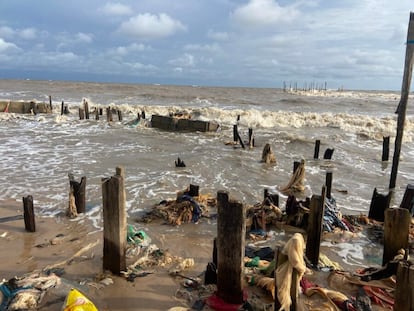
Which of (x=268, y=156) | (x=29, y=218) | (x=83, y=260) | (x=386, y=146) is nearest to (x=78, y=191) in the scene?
(x=29, y=218)

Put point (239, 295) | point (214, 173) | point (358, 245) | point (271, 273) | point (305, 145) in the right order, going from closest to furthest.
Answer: point (239, 295) → point (271, 273) → point (358, 245) → point (214, 173) → point (305, 145)

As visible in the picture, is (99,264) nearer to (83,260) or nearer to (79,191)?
(83,260)

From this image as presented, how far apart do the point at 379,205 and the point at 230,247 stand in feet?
19.8

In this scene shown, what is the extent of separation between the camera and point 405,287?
4.39 m

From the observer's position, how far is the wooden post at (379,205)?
9555 mm

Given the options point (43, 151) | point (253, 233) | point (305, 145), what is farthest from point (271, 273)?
point (305, 145)

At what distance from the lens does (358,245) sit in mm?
8352

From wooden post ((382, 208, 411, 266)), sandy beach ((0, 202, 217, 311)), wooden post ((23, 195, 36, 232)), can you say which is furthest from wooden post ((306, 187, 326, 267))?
wooden post ((23, 195, 36, 232))

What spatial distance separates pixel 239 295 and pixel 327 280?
1908 mm

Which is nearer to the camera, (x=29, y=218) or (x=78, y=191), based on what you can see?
(x=29, y=218)

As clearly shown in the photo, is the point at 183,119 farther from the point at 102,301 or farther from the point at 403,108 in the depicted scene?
the point at 102,301

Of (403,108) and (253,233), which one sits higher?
(403,108)

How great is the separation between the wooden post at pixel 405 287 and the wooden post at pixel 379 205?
5.51m

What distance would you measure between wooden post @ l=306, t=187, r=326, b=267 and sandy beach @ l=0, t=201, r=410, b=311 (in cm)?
33
